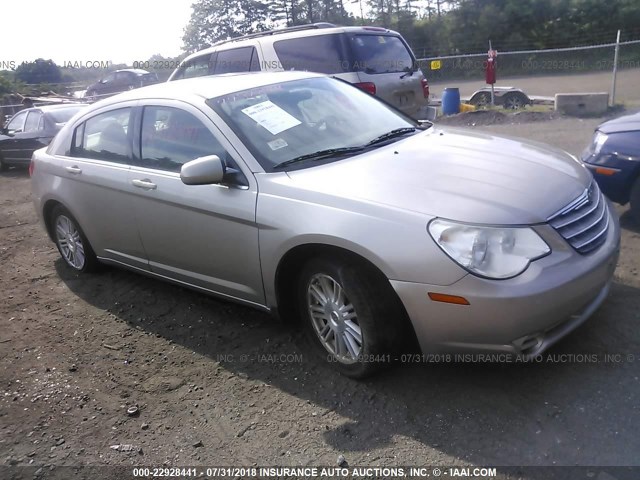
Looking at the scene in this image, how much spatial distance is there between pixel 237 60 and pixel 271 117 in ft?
17.8

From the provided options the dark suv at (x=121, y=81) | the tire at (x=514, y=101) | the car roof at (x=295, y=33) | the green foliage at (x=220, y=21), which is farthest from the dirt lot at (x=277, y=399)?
the green foliage at (x=220, y=21)

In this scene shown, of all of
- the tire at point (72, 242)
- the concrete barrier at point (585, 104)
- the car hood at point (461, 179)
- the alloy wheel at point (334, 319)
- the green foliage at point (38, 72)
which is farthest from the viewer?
the green foliage at point (38, 72)

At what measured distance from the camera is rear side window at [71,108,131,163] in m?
4.49

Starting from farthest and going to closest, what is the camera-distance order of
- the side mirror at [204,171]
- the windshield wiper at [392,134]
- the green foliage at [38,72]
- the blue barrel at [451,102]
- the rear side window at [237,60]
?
the green foliage at [38,72] → the blue barrel at [451,102] → the rear side window at [237,60] → the windshield wiper at [392,134] → the side mirror at [204,171]

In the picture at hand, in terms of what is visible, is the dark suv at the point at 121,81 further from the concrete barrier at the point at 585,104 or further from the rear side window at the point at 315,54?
the concrete barrier at the point at 585,104

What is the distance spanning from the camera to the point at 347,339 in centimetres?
328

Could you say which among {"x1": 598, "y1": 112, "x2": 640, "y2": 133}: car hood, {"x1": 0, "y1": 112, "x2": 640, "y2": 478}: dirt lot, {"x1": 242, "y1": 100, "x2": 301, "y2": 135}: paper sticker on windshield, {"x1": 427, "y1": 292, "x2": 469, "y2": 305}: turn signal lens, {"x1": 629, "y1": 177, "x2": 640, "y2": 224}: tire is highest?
{"x1": 242, "y1": 100, "x2": 301, "y2": 135}: paper sticker on windshield

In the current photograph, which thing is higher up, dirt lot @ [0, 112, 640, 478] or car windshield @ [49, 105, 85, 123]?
car windshield @ [49, 105, 85, 123]

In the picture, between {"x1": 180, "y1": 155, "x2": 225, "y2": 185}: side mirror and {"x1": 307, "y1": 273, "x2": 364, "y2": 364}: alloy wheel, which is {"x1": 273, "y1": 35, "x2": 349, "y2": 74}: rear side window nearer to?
{"x1": 180, "y1": 155, "x2": 225, "y2": 185}: side mirror

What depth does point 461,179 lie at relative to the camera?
3.20m

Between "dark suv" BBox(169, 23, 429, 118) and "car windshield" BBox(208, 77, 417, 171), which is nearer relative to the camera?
"car windshield" BBox(208, 77, 417, 171)

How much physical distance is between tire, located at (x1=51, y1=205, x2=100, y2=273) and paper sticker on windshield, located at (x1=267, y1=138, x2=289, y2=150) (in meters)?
2.28

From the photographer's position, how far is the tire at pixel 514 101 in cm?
1420

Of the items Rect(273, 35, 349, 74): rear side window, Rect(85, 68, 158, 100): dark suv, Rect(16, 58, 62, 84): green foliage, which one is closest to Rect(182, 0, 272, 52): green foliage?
Rect(16, 58, 62, 84): green foliage
